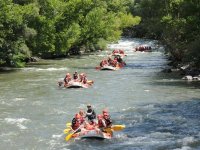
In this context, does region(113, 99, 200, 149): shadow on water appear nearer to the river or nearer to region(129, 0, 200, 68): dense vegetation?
the river

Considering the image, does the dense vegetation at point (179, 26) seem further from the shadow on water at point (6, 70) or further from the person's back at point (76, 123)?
the person's back at point (76, 123)

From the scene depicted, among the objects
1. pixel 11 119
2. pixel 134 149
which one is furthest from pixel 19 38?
pixel 134 149

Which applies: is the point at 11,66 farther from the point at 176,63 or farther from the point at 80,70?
the point at 176,63

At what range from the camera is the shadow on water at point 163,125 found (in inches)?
749

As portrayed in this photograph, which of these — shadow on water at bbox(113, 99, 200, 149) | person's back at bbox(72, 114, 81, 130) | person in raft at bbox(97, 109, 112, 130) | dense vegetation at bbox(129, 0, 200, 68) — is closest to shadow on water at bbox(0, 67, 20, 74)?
dense vegetation at bbox(129, 0, 200, 68)

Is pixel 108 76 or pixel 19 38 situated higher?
pixel 19 38

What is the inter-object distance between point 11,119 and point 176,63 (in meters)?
24.5

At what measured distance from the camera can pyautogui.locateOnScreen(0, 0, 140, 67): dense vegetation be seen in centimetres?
4075

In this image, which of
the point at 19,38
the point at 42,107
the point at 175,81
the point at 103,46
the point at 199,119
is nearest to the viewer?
the point at 199,119

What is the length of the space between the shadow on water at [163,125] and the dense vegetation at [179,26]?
10518mm

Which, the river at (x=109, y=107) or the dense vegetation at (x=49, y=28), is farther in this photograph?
the dense vegetation at (x=49, y=28)

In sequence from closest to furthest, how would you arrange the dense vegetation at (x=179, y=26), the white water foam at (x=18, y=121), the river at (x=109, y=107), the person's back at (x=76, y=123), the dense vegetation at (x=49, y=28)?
the river at (x=109, y=107) → the person's back at (x=76, y=123) → the white water foam at (x=18, y=121) → the dense vegetation at (x=179, y=26) → the dense vegetation at (x=49, y=28)

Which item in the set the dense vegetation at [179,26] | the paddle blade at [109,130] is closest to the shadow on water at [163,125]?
the paddle blade at [109,130]

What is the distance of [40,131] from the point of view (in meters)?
21.1
